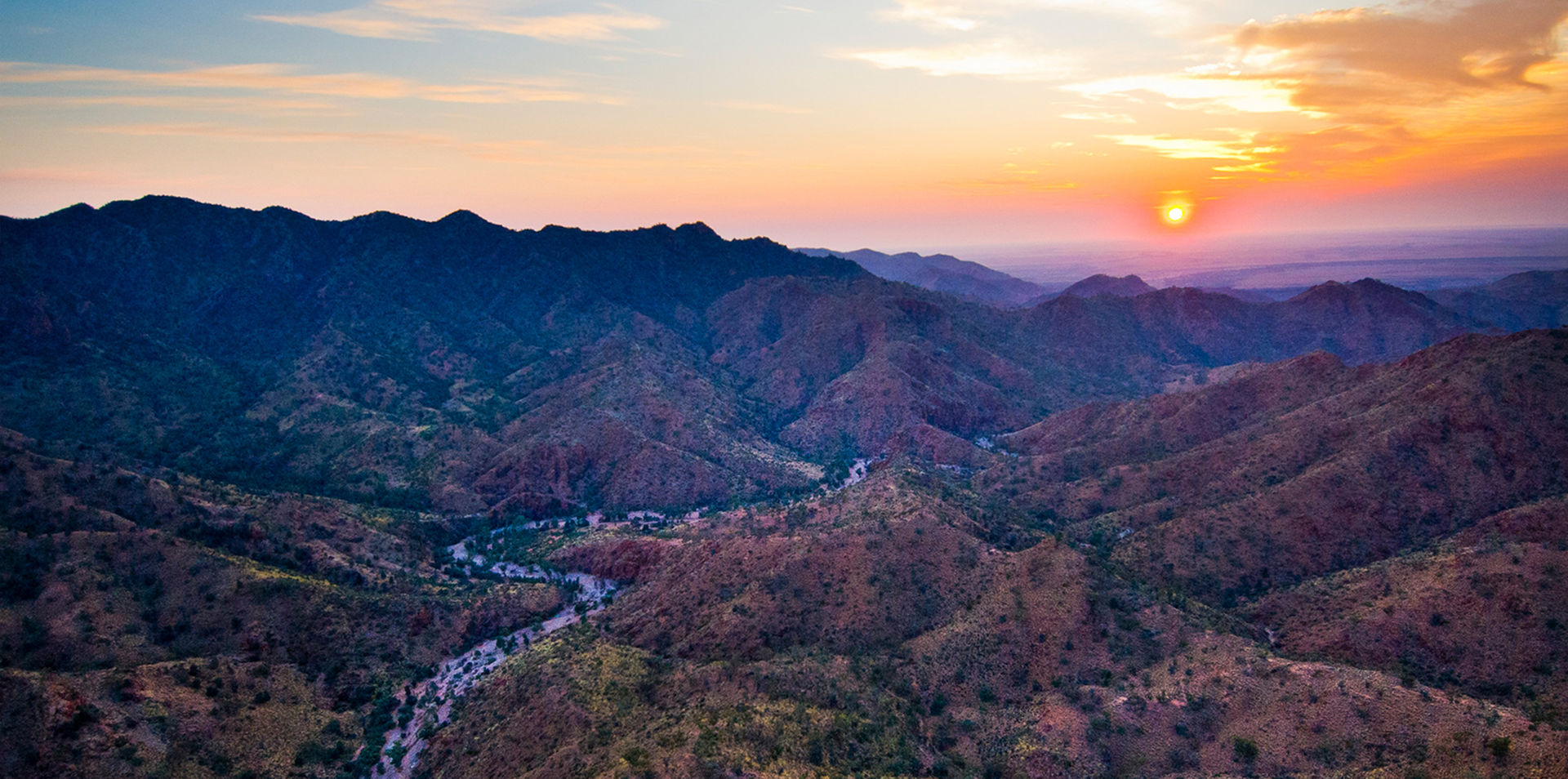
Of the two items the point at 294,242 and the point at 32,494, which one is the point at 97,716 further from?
the point at 294,242

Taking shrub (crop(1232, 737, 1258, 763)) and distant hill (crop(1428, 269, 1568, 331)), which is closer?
shrub (crop(1232, 737, 1258, 763))

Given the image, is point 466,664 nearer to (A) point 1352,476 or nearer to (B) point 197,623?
(B) point 197,623

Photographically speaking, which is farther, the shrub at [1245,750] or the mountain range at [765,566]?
the mountain range at [765,566]

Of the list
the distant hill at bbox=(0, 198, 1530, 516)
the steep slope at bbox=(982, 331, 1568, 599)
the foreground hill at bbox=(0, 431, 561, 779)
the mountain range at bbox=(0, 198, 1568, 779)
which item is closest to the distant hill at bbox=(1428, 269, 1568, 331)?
the distant hill at bbox=(0, 198, 1530, 516)

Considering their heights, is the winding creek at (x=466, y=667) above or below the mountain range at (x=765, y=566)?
below

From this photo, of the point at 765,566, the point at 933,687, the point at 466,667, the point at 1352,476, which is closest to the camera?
the point at 933,687

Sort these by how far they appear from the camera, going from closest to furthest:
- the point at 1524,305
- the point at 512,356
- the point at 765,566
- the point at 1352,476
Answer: the point at 765,566, the point at 1352,476, the point at 512,356, the point at 1524,305

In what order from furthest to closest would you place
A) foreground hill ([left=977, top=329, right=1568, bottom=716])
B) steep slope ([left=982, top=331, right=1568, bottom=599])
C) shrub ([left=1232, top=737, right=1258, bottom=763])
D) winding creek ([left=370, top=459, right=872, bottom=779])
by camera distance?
steep slope ([left=982, top=331, right=1568, bottom=599]) → winding creek ([left=370, top=459, right=872, bottom=779]) → foreground hill ([left=977, top=329, right=1568, bottom=716]) → shrub ([left=1232, top=737, right=1258, bottom=763])

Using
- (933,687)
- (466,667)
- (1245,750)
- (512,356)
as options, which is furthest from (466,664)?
(512,356)

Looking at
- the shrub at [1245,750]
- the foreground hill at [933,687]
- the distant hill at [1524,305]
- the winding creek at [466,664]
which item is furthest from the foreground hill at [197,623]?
the distant hill at [1524,305]

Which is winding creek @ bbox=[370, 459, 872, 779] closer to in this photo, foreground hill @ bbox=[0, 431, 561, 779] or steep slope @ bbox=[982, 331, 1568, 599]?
foreground hill @ bbox=[0, 431, 561, 779]

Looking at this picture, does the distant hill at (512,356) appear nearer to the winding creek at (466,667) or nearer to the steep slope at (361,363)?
the steep slope at (361,363)

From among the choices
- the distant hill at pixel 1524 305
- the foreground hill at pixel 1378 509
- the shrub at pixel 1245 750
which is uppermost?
the distant hill at pixel 1524 305
